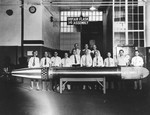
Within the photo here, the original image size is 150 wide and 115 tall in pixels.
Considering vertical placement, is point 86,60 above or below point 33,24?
below

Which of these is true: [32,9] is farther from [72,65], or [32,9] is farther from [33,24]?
[72,65]

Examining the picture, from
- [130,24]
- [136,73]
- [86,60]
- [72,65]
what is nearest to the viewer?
[136,73]

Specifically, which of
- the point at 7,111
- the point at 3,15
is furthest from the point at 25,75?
the point at 3,15

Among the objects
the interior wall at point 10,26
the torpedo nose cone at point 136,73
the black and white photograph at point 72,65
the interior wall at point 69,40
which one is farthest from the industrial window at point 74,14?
the torpedo nose cone at point 136,73

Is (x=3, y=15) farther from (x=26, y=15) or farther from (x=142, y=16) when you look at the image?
(x=142, y=16)

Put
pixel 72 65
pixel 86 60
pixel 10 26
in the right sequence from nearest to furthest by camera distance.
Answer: pixel 72 65 → pixel 86 60 → pixel 10 26

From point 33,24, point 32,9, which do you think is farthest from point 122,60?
point 32,9

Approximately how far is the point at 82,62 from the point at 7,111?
4182 millimetres

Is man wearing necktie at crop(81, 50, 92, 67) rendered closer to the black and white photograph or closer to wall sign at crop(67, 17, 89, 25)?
the black and white photograph

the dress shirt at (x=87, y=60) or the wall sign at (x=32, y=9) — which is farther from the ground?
the wall sign at (x=32, y=9)

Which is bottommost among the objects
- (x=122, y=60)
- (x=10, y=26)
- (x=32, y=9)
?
(x=122, y=60)

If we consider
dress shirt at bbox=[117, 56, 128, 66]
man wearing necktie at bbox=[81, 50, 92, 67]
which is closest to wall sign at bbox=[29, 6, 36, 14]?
man wearing necktie at bbox=[81, 50, 92, 67]

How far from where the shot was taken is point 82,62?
8.42 m

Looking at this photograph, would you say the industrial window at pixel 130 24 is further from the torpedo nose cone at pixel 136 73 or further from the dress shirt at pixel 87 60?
the torpedo nose cone at pixel 136 73
